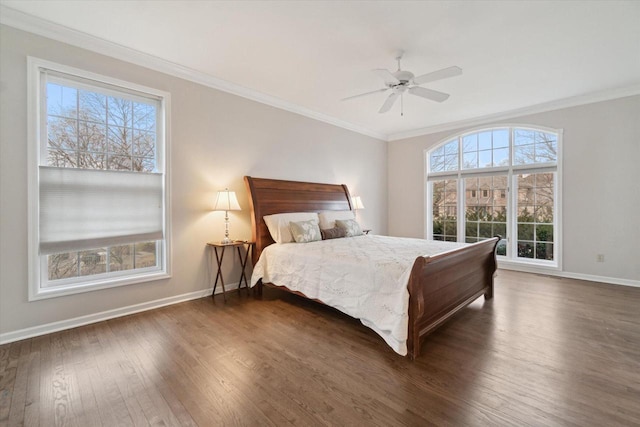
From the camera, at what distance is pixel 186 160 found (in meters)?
3.48

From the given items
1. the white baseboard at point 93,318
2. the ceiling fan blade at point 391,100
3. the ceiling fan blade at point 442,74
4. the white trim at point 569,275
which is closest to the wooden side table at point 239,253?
the white baseboard at point 93,318

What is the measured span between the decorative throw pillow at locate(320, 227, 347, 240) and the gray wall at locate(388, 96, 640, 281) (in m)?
3.69

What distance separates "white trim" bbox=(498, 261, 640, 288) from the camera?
4.06 meters

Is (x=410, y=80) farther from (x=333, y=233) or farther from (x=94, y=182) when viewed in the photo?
(x=94, y=182)

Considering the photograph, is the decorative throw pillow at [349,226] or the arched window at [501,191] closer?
the decorative throw pillow at [349,226]

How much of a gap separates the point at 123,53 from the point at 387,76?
2.83 m

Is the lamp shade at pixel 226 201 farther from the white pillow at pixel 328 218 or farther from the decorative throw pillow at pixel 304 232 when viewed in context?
the white pillow at pixel 328 218

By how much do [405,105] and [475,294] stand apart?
3102 millimetres

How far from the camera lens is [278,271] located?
3.44 m

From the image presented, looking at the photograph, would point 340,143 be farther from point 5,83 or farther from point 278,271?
point 5,83

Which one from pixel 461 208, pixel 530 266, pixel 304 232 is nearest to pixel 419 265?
pixel 304 232

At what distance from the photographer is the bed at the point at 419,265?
85.6 inches

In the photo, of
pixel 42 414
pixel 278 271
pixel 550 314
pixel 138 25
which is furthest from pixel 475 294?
pixel 138 25

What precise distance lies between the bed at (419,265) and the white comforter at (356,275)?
0.07 metres
